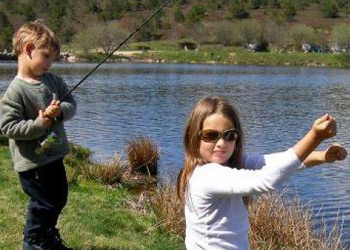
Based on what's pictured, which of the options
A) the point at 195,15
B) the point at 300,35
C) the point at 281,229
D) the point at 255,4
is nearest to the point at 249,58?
the point at 300,35

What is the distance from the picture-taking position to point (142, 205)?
7.94 m

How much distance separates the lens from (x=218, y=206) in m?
2.92

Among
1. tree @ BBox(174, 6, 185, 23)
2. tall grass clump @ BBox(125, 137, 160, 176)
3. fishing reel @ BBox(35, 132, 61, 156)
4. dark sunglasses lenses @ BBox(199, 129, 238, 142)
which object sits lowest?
tree @ BBox(174, 6, 185, 23)

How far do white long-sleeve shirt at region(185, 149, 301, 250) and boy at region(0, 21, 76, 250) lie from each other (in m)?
1.59

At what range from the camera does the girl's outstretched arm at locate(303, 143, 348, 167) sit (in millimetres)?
2873

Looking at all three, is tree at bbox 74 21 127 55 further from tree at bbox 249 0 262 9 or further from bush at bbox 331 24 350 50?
tree at bbox 249 0 262 9

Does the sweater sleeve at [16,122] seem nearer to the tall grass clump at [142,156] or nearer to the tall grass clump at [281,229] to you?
the tall grass clump at [281,229]

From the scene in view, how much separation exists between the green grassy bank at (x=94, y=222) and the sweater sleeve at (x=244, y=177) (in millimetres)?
2759

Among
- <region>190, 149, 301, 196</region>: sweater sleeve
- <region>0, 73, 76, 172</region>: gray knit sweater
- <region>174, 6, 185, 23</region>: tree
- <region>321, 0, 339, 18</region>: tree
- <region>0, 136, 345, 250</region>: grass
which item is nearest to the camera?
<region>190, 149, 301, 196</region>: sweater sleeve

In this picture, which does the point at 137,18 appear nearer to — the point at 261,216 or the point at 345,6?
the point at 345,6

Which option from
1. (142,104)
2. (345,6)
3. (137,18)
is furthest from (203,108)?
(345,6)

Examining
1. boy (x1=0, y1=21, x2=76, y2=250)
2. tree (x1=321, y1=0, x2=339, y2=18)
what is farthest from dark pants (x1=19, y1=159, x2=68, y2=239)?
tree (x1=321, y1=0, x2=339, y2=18)

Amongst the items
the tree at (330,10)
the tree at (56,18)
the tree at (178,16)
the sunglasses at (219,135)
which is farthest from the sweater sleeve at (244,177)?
the tree at (330,10)

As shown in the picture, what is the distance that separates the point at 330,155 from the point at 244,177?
1.63ft
